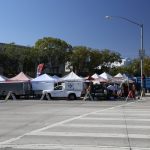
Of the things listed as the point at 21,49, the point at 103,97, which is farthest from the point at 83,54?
the point at 103,97

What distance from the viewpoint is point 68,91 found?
139ft

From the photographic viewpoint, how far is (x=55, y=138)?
12492mm

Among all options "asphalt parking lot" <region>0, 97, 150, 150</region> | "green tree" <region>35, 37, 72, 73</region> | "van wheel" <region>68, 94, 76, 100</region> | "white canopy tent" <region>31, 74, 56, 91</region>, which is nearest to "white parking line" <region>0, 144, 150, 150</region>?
"asphalt parking lot" <region>0, 97, 150, 150</region>

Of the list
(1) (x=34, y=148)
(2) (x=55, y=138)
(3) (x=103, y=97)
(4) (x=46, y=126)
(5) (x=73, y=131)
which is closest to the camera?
(1) (x=34, y=148)

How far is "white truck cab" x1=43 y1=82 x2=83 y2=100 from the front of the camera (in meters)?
42.1

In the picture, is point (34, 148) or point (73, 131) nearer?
point (34, 148)

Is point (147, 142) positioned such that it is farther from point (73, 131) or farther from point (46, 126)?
point (46, 126)

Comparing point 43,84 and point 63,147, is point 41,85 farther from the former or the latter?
point 63,147

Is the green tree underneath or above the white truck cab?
above

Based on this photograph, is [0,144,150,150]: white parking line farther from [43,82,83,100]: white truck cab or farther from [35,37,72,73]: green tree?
[35,37,72,73]: green tree

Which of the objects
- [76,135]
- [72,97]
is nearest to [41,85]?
[72,97]

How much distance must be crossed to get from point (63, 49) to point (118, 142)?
3135 inches

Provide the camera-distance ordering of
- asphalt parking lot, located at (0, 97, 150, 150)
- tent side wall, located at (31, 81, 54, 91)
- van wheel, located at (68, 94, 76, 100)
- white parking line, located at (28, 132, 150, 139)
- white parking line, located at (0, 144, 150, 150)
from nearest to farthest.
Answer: white parking line, located at (0, 144, 150, 150), asphalt parking lot, located at (0, 97, 150, 150), white parking line, located at (28, 132, 150, 139), van wheel, located at (68, 94, 76, 100), tent side wall, located at (31, 81, 54, 91)

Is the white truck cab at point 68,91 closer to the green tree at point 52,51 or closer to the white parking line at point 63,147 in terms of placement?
the white parking line at point 63,147
